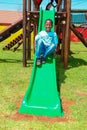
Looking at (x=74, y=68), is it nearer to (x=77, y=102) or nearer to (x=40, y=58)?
(x=40, y=58)

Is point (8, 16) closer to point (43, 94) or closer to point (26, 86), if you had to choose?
point (26, 86)

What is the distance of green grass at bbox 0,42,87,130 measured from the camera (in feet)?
17.7

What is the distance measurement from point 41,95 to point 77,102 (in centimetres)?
86

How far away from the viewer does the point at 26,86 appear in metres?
8.10

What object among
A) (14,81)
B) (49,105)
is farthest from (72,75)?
(49,105)

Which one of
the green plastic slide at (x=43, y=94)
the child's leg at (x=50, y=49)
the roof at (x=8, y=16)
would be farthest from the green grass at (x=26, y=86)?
the roof at (x=8, y=16)

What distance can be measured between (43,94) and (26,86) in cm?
148

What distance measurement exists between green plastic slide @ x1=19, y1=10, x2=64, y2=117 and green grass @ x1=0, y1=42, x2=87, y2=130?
271mm

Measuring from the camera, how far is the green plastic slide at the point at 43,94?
602cm

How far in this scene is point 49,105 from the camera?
627 cm

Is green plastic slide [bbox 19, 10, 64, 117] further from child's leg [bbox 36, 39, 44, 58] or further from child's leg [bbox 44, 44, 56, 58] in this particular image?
child's leg [bbox 36, 39, 44, 58]

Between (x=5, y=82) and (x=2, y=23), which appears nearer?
(x=5, y=82)

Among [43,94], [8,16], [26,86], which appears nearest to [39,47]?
[26,86]

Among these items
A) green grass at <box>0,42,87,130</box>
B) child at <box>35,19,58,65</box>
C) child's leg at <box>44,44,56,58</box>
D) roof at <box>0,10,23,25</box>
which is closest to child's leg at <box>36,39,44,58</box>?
child at <box>35,19,58,65</box>
